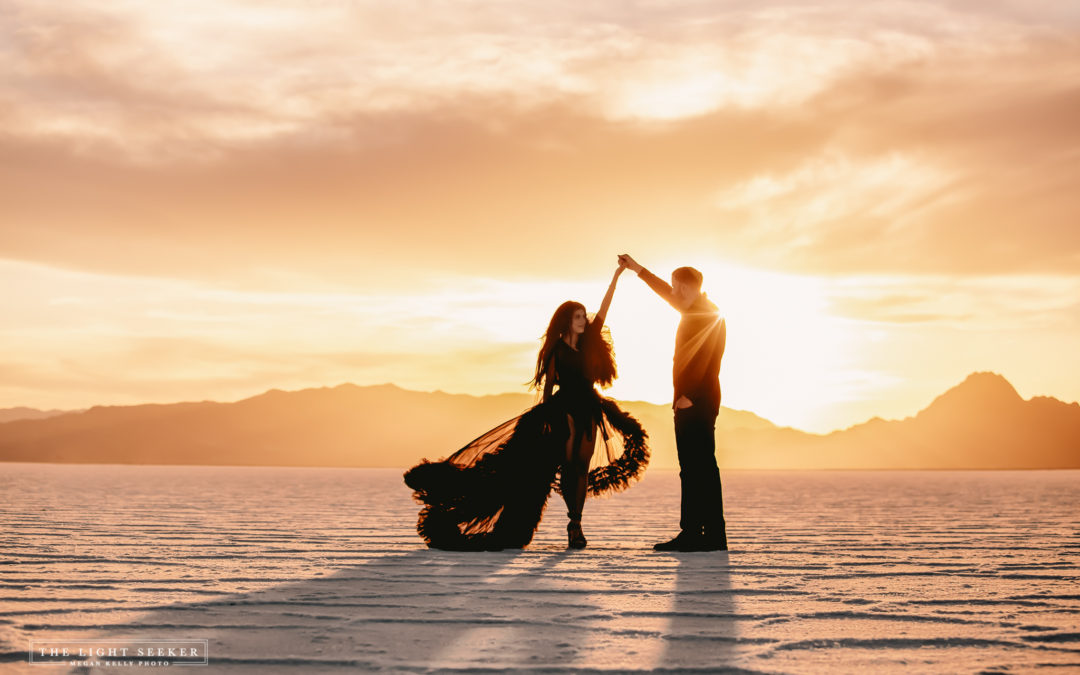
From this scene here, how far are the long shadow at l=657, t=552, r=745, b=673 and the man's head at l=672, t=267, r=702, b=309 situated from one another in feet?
7.01

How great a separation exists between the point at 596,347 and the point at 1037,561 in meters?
3.25

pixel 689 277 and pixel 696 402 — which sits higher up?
pixel 689 277

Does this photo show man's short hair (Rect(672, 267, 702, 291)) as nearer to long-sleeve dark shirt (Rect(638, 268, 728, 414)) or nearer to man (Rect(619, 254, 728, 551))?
man (Rect(619, 254, 728, 551))

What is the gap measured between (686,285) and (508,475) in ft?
6.32

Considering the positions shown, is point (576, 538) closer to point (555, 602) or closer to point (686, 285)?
point (686, 285)

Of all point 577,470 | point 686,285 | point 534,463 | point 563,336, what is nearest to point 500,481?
point 534,463

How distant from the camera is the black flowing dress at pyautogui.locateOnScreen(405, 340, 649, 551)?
6898 mm

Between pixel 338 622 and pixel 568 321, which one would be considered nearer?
pixel 338 622

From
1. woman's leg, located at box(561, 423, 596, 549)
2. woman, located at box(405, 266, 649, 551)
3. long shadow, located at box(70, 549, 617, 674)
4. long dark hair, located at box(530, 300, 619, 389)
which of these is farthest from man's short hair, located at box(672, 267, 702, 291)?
long shadow, located at box(70, 549, 617, 674)

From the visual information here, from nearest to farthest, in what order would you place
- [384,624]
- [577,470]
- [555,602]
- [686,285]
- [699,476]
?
[384,624] → [555,602] → [699,476] → [686,285] → [577,470]

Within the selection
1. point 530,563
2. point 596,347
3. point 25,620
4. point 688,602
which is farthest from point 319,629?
point 596,347

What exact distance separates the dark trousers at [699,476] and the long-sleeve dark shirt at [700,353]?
0.12m

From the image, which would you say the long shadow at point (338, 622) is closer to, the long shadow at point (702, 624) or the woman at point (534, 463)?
the long shadow at point (702, 624)

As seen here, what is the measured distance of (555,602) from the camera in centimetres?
416
